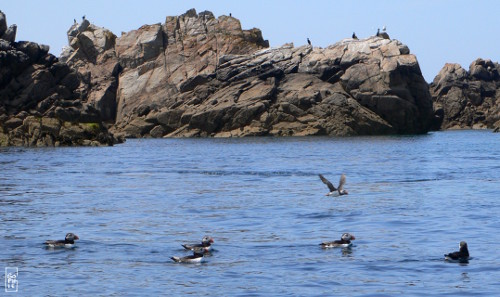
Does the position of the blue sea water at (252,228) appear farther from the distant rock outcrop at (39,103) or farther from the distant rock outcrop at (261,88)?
the distant rock outcrop at (261,88)

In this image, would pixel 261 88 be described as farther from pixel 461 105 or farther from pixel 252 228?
pixel 252 228

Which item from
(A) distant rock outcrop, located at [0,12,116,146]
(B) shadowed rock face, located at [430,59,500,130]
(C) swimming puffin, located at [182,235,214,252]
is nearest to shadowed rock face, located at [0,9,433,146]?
(A) distant rock outcrop, located at [0,12,116,146]

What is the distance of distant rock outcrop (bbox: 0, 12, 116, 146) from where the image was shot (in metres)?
102

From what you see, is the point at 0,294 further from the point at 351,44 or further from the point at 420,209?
the point at 351,44

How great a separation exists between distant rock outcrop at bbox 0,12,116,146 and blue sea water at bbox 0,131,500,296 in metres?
32.4

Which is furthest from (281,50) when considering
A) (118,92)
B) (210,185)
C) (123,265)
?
(123,265)

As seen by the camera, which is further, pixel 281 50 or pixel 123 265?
pixel 281 50

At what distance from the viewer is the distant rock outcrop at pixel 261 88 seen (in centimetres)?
13988

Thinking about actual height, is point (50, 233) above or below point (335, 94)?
below

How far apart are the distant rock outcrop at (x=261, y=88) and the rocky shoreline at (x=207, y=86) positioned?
20cm

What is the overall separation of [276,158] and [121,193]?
114 ft

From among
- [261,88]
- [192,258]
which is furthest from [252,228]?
[261,88]

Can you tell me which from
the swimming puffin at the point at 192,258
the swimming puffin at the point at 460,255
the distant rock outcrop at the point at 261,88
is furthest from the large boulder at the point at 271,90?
the swimming puffin at the point at 192,258

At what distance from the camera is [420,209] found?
40.5 metres
